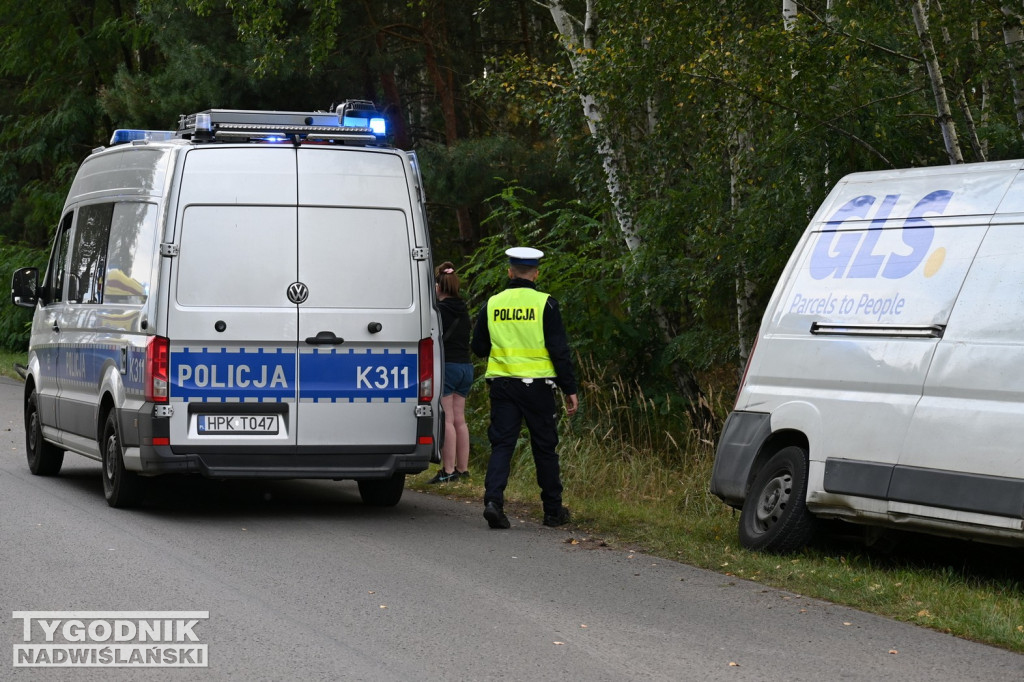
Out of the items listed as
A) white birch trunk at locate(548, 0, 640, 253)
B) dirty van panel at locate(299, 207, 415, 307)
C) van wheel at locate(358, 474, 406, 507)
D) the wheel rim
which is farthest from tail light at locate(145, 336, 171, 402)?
white birch trunk at locate(548, 0, 640, 253)

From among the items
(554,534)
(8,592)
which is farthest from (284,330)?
(8,592)

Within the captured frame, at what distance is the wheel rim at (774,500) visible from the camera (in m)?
8.44

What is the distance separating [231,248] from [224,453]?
4.58 feet

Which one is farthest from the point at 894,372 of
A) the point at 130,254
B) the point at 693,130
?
the point at 130,254

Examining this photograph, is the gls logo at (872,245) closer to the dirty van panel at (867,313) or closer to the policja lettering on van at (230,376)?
the dirty van panel at (867,313)

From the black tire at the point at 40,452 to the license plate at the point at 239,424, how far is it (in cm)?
305

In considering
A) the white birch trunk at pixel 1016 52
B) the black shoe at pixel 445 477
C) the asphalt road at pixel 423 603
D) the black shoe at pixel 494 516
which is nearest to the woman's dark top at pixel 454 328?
the black shoe at pixel 445 477

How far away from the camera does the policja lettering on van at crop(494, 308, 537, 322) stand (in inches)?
377

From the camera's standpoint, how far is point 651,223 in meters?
12.4

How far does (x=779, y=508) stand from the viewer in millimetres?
8453

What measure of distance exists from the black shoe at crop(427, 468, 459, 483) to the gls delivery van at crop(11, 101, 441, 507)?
2180 millimetres

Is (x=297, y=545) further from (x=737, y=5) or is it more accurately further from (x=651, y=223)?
(x=737, y=5)

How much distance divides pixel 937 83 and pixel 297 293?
487 centimetres

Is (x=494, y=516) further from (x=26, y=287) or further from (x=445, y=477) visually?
(x=26, y=287)
